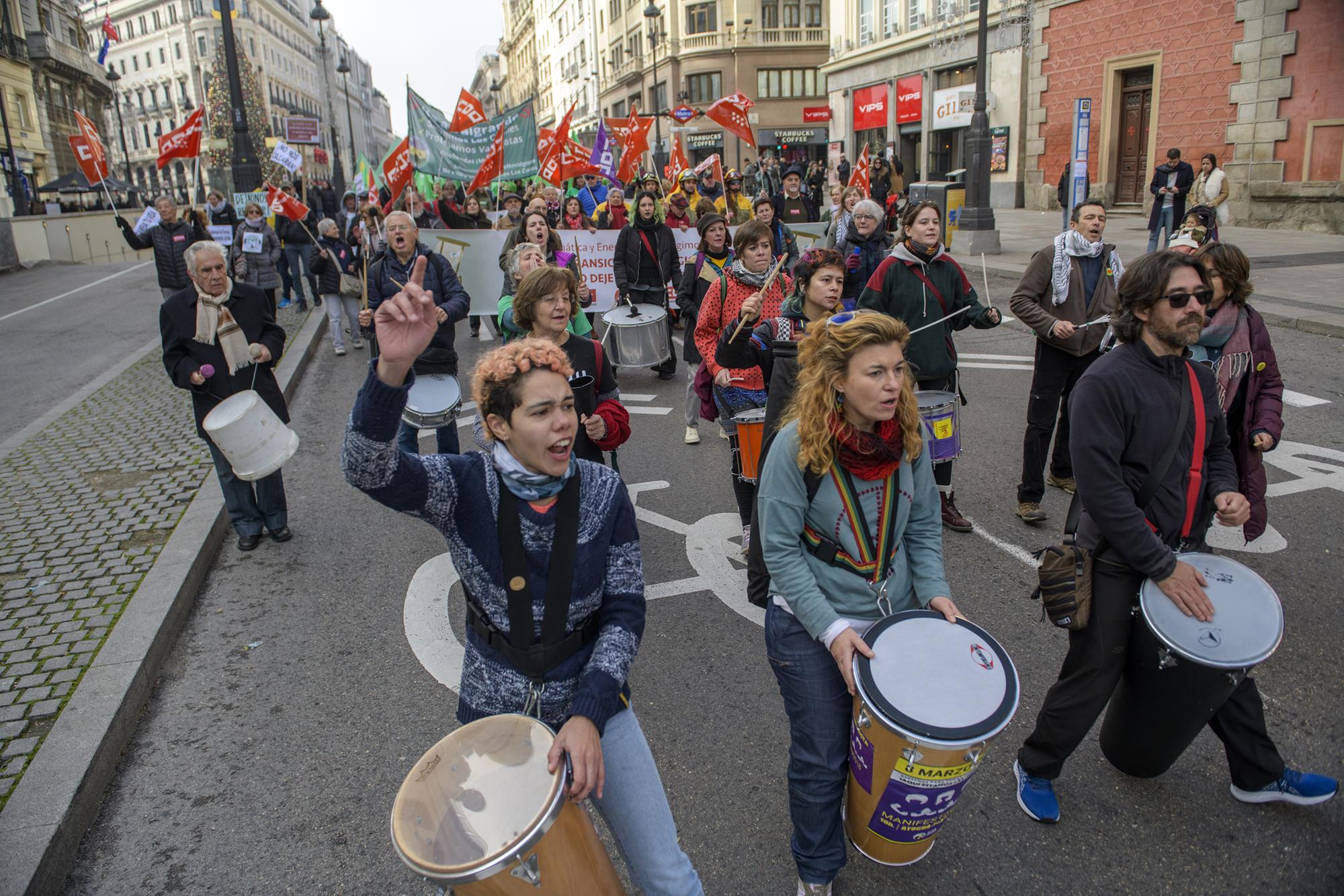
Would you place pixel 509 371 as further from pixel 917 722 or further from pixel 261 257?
pixel 261 257

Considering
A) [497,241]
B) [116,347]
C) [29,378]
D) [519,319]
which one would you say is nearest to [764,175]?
[497,241]

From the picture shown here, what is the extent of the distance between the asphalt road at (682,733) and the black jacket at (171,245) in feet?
23.0

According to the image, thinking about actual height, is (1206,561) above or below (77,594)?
above

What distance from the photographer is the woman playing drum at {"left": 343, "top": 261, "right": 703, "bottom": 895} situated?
2.20 metres

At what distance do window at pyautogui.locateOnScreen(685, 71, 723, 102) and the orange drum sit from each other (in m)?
57.0

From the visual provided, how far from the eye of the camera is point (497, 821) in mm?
1901

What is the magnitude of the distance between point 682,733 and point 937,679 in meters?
1.57

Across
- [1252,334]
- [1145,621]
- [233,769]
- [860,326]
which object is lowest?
[233,769]

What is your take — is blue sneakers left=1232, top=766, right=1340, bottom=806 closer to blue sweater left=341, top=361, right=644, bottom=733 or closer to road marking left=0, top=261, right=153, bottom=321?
blue sweater left=341, top=361, right=644, bottom=733

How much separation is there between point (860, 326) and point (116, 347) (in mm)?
13724

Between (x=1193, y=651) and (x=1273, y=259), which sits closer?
(x=1193, y=651)

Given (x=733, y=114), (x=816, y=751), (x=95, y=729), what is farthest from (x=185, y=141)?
(x=816, y=751)

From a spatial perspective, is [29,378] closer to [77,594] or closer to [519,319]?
[77,594]

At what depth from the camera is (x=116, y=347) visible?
43.5ft
